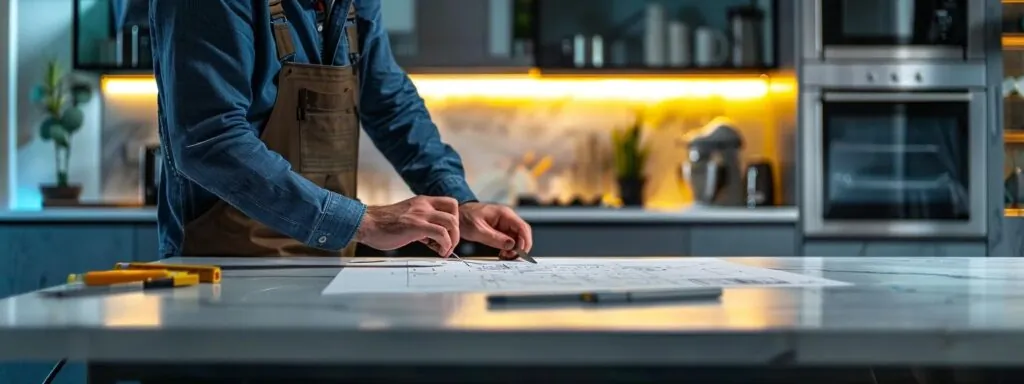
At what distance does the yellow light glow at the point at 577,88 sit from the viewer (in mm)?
3416

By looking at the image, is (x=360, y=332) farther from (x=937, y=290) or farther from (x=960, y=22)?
(x=960, y=22)

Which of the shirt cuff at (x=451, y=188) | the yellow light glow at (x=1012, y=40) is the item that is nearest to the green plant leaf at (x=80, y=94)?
the shirt cuff at (x=451, y=188)

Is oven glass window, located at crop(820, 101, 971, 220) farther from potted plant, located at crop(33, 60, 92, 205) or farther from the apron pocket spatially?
potted plant, located at crop(33, 60, 92, 205)

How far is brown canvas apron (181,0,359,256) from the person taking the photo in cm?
151

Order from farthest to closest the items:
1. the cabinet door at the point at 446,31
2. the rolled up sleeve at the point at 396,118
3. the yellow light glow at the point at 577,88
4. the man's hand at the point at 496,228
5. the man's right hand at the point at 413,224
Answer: the yellow light glow at the point at 577,88, the cabinet door at the point at 446,31, the rolled up sleeve at the point at 396,118, the man's hand at the point at 496,228, the man's right hand at the point at 413,224

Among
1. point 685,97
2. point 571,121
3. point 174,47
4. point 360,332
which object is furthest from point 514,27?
point 360,332

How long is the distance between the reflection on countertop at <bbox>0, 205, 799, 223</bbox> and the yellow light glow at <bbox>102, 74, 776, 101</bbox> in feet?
2.21

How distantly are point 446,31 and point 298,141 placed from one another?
5.24ft

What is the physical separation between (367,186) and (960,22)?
192 cm

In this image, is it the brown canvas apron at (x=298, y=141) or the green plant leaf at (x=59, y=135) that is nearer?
the brown canvas apron at (x=298, y=141)

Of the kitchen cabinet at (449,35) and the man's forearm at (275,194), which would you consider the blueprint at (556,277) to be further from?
the kitchen cabinet at (449,35)

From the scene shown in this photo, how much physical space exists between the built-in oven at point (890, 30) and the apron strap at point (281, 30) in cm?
187

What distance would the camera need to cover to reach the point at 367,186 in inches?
137

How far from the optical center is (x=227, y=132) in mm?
1268
